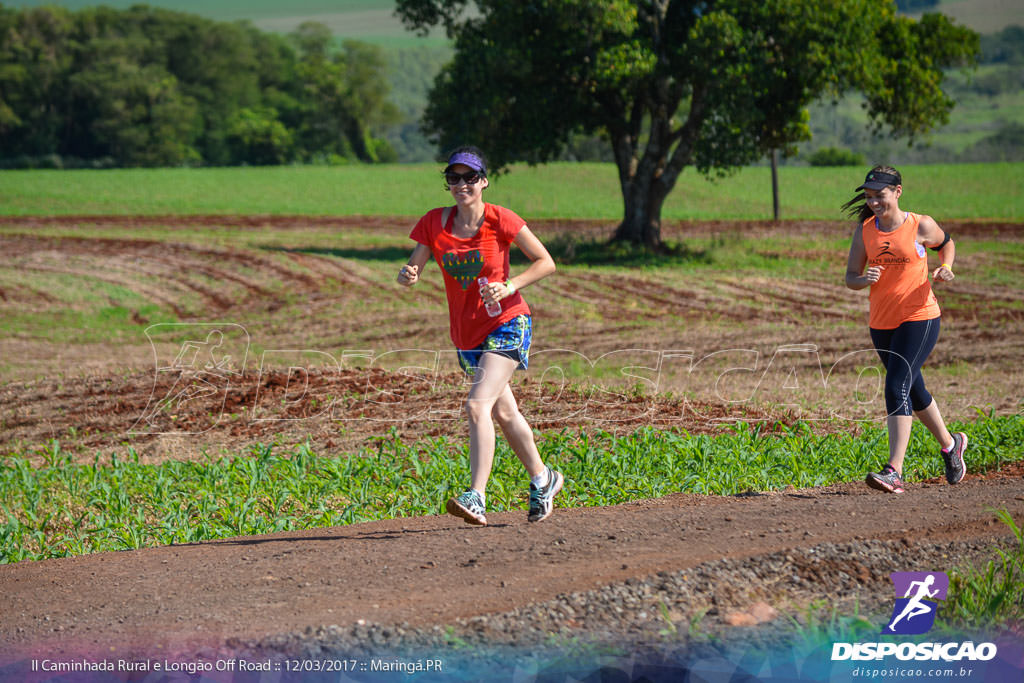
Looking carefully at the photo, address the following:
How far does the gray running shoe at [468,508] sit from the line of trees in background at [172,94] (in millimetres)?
73893

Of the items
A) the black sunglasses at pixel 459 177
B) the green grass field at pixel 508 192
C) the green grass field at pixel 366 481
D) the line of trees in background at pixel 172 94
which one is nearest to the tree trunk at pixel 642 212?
the green grass field at pixel 508 192

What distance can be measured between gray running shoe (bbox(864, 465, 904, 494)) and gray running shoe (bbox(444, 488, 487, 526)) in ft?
7.62

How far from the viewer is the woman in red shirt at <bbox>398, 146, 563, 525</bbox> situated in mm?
5375

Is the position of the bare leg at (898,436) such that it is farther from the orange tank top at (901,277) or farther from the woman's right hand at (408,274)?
the woman's right hand at (408,274)

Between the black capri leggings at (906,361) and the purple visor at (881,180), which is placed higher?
the purple visor at (881,180)

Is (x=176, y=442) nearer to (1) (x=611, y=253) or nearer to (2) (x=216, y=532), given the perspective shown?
(2) (x=216, y=532)

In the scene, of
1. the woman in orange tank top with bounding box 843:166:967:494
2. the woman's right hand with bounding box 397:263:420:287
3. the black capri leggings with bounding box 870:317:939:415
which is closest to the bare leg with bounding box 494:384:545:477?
the woman's right hand with bounding box 397:263:420:287

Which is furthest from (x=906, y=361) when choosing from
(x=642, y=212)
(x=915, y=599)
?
(x=642, y=212)

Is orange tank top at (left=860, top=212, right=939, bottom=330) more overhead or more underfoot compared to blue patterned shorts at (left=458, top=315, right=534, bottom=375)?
more overhead

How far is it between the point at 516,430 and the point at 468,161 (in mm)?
1453

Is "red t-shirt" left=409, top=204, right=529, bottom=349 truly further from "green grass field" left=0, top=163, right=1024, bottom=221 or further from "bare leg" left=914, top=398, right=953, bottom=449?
"green grass field" left=0, top=163, right=1024, bottom=221

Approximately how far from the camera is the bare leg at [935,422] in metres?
6.29

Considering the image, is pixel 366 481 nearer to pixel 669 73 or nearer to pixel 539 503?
Result: pixel 539 503

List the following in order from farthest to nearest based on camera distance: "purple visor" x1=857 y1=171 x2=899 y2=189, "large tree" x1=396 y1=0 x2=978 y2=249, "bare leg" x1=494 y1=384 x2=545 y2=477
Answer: "large tree" x1=396 y1=0 x2=978 y2=249 → "purple visor" x1=857 y1=171 x2=899 y2=189 → "bare leg" x1=494 y1=384 x2=545 y2=477
